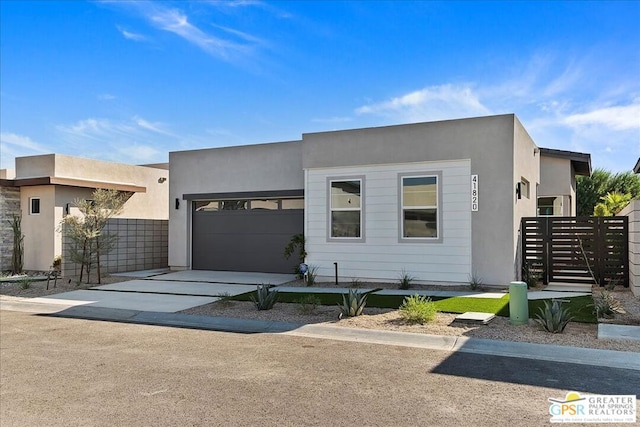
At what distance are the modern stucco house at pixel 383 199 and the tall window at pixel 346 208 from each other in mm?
30

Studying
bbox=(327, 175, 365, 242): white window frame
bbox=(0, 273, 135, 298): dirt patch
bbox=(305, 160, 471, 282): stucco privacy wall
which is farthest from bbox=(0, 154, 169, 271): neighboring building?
bbox=(327, 175, 365, 242): white window frame

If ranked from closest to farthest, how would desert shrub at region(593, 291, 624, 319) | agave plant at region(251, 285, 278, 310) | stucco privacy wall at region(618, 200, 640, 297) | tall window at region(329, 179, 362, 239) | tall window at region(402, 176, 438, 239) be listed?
desert shrub at region(593, 291, 624, 319) < agave plant at region(251, 285, 278, 310) < stucco privacy wall at region(618, 200, 640, 297) < tall window at region(402, 176, 438, 239) < tall window at region(329, 179, 362, 239)

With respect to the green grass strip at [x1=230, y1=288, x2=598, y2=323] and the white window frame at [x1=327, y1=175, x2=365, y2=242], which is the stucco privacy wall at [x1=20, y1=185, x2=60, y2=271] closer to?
the green grass strip at [x1=230, y1=288, x2=598, y2=323]

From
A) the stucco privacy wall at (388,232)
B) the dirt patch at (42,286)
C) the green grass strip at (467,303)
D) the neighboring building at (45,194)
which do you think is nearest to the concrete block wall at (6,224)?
the neighboring building at (45,194)

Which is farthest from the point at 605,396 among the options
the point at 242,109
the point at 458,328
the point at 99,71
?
the point at 99,71

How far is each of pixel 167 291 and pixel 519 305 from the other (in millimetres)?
8994

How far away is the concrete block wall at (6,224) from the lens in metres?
17.2

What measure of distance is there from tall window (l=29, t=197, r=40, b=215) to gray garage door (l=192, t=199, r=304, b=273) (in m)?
5.46

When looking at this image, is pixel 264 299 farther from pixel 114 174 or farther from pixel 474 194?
pixel 114 174

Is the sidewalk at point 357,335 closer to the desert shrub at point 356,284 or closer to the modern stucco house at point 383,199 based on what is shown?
the desert shrub at point 356,284

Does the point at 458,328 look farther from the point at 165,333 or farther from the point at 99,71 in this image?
the point at 99,71

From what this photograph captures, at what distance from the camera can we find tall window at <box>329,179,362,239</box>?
45.5ft

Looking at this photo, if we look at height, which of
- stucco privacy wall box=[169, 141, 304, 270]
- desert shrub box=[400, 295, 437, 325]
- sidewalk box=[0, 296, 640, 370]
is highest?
stucco privacy wall box=[169, 141, 304, 270]

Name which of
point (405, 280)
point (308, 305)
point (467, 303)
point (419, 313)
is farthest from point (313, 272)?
point (419, 313)
